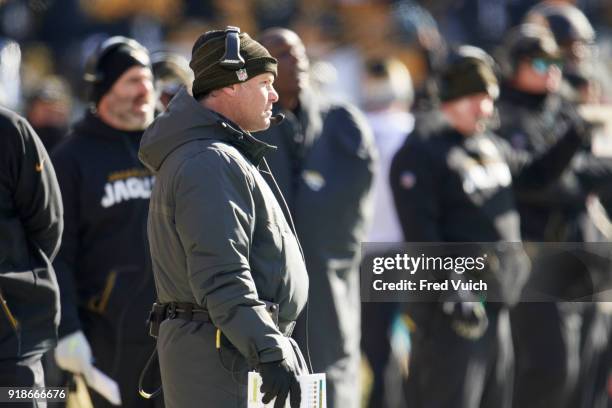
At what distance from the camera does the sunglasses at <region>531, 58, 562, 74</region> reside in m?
8.39

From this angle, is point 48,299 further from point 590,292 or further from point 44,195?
point 590,292

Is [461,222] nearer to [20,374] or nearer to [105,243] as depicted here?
[105,243]

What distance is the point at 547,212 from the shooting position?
8.36 metres

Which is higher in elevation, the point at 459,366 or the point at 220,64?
the point at 220,64

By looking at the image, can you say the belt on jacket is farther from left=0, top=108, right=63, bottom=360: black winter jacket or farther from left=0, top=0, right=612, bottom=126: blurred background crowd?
left=0, top=0, right=612, bottom=126: blurred background crowd

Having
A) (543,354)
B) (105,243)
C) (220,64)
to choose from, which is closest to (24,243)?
(105,243)

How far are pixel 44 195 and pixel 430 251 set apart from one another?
247 centimetres

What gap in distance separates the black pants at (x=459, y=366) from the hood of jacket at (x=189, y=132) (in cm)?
285

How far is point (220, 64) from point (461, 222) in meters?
2.96

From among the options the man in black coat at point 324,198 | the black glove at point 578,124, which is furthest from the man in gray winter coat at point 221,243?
the black glove at point 578,124

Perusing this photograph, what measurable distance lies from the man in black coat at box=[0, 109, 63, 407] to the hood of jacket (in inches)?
28.6

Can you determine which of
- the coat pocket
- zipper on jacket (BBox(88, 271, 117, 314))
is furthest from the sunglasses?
the coat pocket

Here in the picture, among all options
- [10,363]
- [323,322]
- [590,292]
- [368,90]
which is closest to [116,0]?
[368,90]

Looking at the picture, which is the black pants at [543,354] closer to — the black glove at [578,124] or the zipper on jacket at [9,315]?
the black glove at [578,124]
